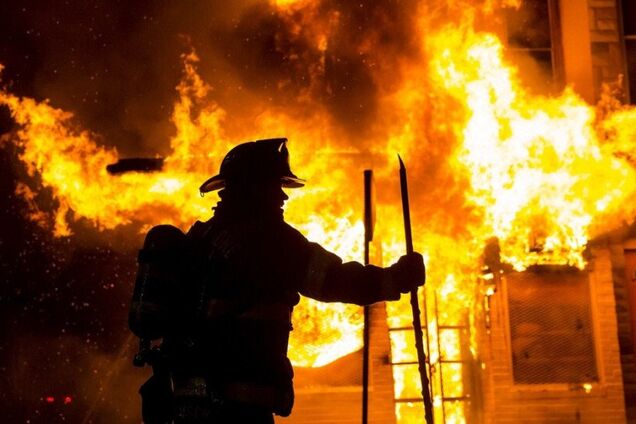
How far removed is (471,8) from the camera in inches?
356

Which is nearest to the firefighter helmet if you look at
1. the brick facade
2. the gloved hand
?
the gloved hand

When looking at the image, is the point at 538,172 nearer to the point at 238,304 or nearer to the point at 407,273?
the point at 407,273

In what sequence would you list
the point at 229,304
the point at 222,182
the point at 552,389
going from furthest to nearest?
the point at 552,389 < the point at 222,182 < the point at 229,304

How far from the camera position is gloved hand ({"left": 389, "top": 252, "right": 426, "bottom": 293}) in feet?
12.1

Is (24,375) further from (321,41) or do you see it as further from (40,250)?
(321,41)

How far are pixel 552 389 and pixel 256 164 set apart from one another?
226 inches

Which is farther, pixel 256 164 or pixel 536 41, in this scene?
pixel 536 41

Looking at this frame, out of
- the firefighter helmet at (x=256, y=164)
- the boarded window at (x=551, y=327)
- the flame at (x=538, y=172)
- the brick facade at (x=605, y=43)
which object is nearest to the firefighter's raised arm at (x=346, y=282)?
the firefighter helmet at (x=256, y=164)

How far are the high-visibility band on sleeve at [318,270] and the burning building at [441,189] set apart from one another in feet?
15.8

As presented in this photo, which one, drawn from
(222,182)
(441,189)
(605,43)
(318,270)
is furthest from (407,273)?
(605,43)

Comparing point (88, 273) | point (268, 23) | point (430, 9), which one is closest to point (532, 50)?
point (430, 9)

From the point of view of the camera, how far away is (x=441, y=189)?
8492mm

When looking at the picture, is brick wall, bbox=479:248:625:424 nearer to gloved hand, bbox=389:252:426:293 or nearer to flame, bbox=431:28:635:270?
flame, bbox=431:28:635:270

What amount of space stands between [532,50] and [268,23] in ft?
11.3
